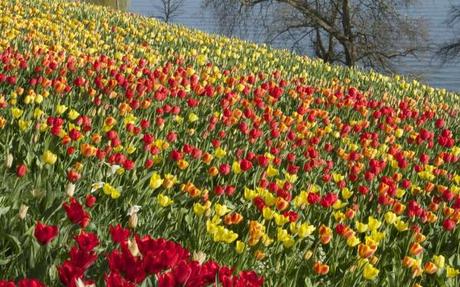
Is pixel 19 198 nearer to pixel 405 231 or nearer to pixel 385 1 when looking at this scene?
pixel 405 231

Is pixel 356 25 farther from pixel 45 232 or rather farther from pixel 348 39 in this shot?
pixel 45 232

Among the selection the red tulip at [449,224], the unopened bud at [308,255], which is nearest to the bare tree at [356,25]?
the red tulip at [449,224]

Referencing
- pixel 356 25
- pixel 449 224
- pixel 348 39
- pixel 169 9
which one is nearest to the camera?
pixel 449 224

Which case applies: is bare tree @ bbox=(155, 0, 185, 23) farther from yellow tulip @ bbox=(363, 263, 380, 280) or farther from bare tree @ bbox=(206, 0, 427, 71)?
yellow tulip @ bbox=(363, 263, 380, 280)

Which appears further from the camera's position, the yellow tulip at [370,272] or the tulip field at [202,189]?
the yellow tulip at [370,272]

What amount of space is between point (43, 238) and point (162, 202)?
3.59 ft

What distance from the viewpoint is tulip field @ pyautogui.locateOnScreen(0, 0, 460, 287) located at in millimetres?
2779

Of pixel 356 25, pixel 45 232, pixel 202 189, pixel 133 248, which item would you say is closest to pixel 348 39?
pixel 356 25

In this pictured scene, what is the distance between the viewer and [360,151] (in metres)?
6.18

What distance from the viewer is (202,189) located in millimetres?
4273

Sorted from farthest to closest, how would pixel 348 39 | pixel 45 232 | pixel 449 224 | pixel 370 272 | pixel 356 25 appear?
pixel 356 25, pixel 348 39, pixel 449 224, pixel 370 272, pixel 45 232

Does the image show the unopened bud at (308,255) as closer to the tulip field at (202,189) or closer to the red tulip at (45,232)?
the tulip field at (202,189)

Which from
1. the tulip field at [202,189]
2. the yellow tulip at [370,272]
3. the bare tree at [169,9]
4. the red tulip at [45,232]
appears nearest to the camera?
the red tulip at [45,232]

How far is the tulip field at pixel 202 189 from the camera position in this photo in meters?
2.78
